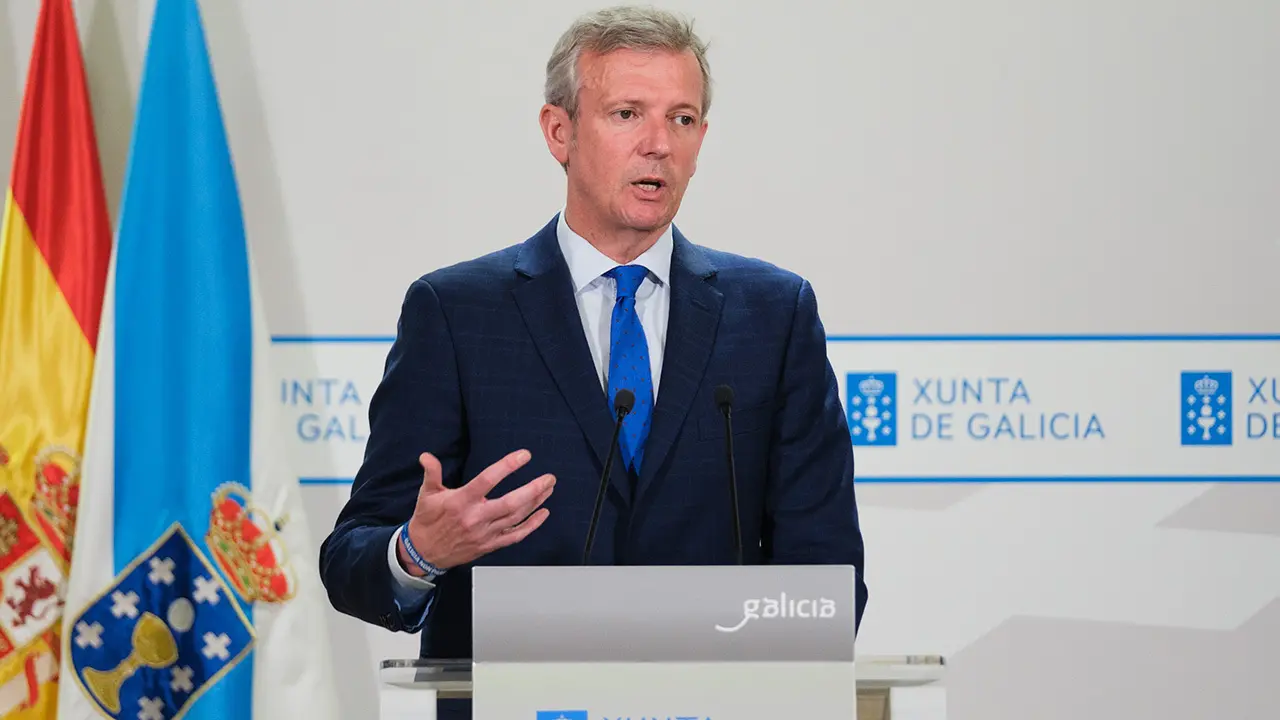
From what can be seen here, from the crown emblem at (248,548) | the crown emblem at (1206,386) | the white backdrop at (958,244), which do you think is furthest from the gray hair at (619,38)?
the crown emblem at (1206,386)

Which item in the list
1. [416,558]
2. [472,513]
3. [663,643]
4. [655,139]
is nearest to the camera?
[663,643]

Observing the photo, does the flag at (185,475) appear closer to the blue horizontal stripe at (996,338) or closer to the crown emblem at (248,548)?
the crown emblem at (248,548)

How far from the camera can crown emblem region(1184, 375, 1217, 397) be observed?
3.57m

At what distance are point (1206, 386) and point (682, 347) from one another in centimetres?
209

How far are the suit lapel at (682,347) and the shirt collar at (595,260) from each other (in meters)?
0.02

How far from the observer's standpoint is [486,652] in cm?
137

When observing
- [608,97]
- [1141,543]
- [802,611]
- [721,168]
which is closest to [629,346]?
[608,97]

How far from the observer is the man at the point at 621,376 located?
1.98 metres

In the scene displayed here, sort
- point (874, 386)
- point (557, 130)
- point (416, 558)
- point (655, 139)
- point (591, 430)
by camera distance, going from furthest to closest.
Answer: point (874, 386)
point (557, 130)
point (655, 139)
point (591, 430)
point (416, 558)

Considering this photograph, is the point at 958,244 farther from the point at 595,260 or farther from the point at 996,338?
the point at 595,260

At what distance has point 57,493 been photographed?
3.27 m

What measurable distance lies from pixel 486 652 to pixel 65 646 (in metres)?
2.21

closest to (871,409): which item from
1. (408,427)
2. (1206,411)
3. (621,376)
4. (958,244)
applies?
(958,244)

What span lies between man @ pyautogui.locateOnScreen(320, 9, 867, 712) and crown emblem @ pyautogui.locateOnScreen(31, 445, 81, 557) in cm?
156
